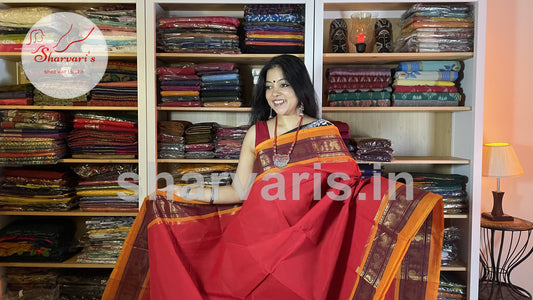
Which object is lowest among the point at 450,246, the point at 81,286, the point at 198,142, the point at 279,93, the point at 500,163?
the point at 81,286

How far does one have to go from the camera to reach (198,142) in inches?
113

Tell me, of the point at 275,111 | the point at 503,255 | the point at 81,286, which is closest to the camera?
the point at 275,111

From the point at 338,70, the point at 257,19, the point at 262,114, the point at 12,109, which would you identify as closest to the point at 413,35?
the point at 338,70

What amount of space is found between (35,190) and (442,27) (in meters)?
2.68

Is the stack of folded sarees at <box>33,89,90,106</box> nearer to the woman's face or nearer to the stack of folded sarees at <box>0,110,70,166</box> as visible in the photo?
the stack of folded sarees at <box>0,110,70,166</box>

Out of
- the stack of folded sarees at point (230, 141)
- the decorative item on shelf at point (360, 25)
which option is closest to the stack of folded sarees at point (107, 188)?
the stack of folded sarees at point (230, 141)

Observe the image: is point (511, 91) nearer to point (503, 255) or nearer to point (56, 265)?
point (503, 255)

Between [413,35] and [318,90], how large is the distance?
667mm

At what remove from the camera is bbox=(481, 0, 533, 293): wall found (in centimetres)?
309

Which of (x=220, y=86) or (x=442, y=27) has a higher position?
(x=442, y=27)

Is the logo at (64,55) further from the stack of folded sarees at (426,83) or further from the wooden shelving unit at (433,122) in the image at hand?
the stack of folded sarees at (426,83)

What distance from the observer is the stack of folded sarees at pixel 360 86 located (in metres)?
2.85

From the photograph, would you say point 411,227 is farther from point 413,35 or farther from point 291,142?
point 413,35

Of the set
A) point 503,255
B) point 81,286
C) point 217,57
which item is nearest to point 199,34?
point 217,57
